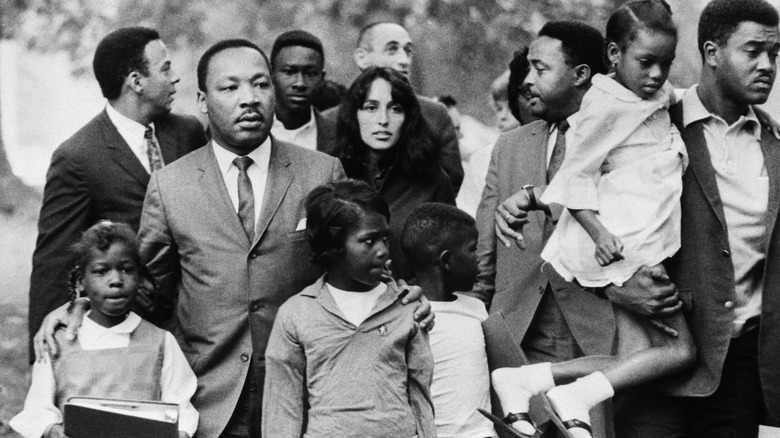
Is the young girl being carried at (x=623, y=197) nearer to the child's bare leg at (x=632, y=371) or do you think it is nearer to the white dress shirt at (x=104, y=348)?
the child's bare leg at (x=632, y=371)

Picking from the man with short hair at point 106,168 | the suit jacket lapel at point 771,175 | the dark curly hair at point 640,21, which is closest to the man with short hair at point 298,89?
the man with short hair at point 106,168

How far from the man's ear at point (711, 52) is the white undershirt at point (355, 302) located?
1.65 metres

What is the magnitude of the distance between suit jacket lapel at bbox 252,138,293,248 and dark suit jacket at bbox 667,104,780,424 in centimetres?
160

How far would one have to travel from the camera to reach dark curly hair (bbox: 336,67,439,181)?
20.0ft

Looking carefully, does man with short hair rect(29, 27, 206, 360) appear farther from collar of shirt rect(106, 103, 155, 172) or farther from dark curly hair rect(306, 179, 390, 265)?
dark curly hair rect(306, 179, 390, 265)

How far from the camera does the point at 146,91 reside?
611cm

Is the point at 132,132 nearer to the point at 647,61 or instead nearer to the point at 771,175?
the point at 647,61

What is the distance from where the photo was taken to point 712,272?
5.11 metres

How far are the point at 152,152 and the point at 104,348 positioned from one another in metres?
1.23

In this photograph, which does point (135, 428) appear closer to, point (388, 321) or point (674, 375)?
point (388, 321)

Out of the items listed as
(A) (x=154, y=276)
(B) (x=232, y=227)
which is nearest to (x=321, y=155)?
(B) (x=232, y=227)

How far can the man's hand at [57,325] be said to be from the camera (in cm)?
496

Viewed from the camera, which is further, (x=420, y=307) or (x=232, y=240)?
(x=232, y=240)

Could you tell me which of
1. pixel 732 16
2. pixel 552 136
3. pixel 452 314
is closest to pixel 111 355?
pixel 452 314
